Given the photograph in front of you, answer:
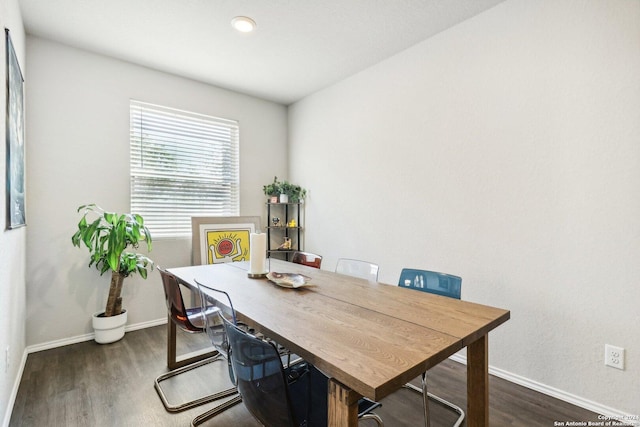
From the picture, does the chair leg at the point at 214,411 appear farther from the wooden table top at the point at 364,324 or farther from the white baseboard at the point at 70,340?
the white baseboard at the point at 70,340

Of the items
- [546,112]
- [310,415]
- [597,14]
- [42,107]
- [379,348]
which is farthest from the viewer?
[42,107]

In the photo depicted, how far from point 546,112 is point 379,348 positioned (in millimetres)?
2006

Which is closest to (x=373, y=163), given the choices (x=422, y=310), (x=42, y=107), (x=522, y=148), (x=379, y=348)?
(x=522, y=148)

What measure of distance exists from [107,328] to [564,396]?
3.57 meters

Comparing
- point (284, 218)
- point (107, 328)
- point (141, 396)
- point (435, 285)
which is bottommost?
point (141, 396)

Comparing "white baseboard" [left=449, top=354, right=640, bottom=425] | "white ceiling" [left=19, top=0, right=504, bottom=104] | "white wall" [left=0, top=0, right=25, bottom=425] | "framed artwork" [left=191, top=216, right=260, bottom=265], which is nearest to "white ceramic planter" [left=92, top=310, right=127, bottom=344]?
"white wall" [left=0, top=0, right=25, bottom=425]

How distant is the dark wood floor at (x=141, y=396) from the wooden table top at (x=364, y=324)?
29.9 inches

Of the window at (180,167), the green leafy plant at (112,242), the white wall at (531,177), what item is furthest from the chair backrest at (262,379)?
the window at (180,167)

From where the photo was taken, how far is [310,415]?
1182mm

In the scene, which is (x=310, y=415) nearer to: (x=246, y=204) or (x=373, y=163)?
(x=373, y=163)

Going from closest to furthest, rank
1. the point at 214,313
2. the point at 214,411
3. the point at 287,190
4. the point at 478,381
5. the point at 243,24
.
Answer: the point at 478,381
the point at 214,313
the point at 214,411
the point at 243,24
the point at 287,190

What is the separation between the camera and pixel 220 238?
12.1 feet

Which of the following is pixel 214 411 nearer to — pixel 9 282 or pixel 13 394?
pixel 13 394

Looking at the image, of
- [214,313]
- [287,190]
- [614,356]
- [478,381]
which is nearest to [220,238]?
[287,190]
